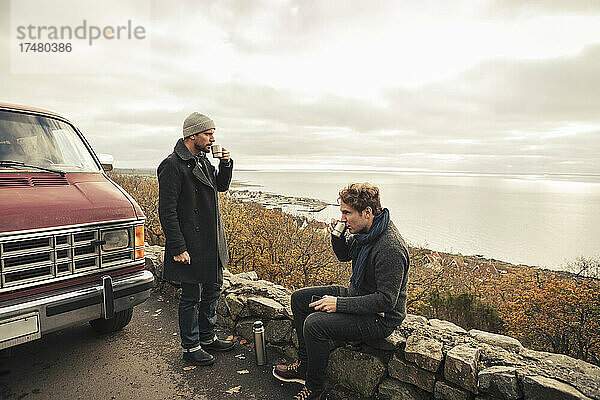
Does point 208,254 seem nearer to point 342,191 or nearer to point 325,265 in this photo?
point 342,191

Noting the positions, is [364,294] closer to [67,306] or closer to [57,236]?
[67,306]

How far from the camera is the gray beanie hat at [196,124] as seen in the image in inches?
140

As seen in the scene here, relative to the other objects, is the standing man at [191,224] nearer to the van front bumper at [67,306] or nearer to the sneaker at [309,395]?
the van front bumper at [67,306]

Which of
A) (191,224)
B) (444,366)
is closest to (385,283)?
(444,366)

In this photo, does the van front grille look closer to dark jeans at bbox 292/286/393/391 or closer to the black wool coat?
the black wool coat

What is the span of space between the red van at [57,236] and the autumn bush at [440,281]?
5048 millimetres

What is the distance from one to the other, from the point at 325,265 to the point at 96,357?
7570 millimetres

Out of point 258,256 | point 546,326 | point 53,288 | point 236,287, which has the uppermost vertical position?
point 53,288

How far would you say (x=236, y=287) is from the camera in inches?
180

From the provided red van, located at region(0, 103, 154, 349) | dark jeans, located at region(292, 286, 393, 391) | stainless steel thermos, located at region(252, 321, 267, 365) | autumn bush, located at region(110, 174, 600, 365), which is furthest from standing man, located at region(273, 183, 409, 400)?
autumn bush, located at region(110, 174, 600, 365)

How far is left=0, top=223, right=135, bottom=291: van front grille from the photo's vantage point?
2824 mm

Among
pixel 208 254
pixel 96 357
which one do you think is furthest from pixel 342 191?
pixel 96 357

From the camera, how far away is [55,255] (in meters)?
3.08

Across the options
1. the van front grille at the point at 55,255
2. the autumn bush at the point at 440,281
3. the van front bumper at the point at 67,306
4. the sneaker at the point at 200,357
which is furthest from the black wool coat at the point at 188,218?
the autumn bush at the point at 440,281
